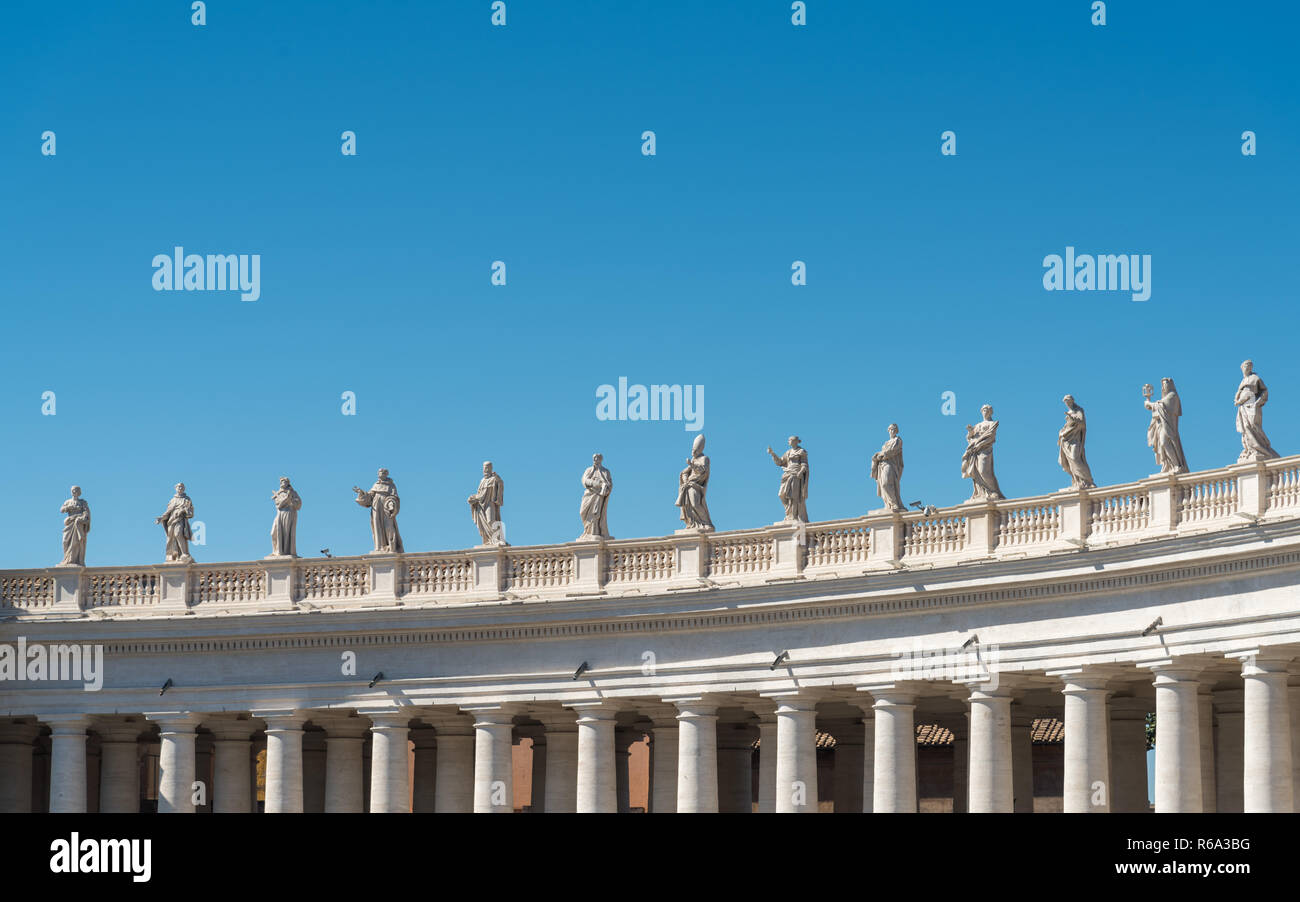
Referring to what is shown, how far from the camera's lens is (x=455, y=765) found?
76.2m

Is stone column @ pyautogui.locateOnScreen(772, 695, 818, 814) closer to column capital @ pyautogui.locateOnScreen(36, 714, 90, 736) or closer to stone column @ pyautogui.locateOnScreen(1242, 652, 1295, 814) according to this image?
stone column @ pyautogui.locateOnScreen(1242, 652, 1295, 814)

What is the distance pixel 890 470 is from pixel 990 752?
1007 cm

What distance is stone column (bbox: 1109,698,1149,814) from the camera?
66438 mm

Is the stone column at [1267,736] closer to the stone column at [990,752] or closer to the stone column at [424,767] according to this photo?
the stone column at [990,752]

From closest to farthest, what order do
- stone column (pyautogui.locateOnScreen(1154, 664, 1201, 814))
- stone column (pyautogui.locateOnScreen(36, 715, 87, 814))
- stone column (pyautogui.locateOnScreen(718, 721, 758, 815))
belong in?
stone column (pyautogui.locateOnScreen(1154, 664, 1201, 814)) < stone column (pyautogui.locateOnScreen(36, 715, 87, 814)) < stone column (pyautogui.locateOnScreen(718, 721, 758, 815))

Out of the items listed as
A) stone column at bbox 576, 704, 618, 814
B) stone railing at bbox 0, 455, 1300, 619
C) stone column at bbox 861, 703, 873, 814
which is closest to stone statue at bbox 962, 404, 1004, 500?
stone railing at bbox 0, 455, 1300, 619

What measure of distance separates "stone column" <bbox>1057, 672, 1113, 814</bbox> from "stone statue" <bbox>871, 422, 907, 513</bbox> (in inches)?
351

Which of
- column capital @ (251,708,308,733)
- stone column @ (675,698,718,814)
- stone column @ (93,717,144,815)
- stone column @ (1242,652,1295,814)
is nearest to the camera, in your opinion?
stone column @ (1242,652,1295,814)

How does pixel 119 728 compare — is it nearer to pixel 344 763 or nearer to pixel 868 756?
pixel 344 763

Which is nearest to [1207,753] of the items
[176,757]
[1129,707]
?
[1129,707]

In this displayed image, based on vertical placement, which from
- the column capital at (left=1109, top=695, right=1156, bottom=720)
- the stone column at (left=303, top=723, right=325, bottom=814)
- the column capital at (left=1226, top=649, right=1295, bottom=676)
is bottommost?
the stone column at (left=303, top=723, right=325, bottom=814)

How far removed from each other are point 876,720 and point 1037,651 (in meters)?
6.23
